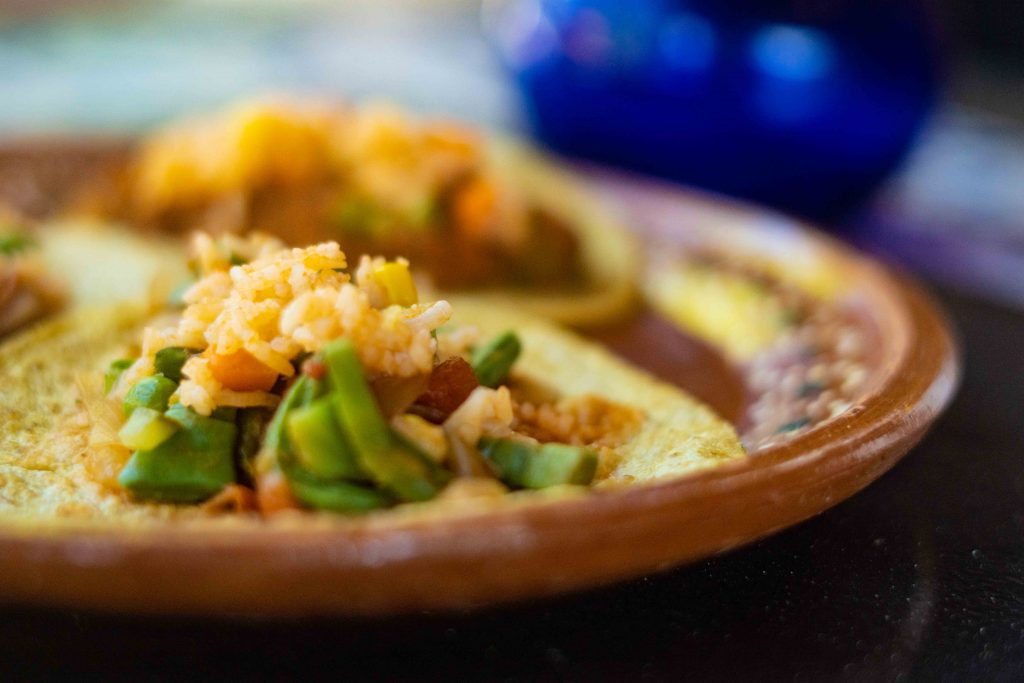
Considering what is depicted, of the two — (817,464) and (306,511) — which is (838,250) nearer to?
(817,464)

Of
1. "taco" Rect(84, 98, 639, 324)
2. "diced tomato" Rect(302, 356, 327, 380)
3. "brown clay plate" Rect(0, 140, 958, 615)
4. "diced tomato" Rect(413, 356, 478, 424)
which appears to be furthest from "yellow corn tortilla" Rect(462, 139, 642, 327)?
"diced tomato" Rect(302, 356, 327, 380)

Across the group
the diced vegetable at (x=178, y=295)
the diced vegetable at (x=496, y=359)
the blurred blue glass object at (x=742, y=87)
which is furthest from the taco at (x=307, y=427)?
the blurred blue glass object at (x=742, y=87)

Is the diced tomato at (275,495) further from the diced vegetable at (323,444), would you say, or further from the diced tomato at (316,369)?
the diced tomato at (316,369)

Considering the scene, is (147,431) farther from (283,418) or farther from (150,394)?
(283,418)

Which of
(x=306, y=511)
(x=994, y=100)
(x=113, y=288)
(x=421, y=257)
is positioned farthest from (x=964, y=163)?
(x=306, y=511)

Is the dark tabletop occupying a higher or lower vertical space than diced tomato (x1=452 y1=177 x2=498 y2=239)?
lower

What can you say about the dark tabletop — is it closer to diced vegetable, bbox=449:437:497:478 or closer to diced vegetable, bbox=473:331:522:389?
diced vegetable, bbox=449:437:497:478

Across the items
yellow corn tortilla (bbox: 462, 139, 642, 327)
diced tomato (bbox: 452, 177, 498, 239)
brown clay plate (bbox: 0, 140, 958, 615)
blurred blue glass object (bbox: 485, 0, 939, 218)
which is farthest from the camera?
blurred blue glass object (bbox: 485, 0, 939, 218)
